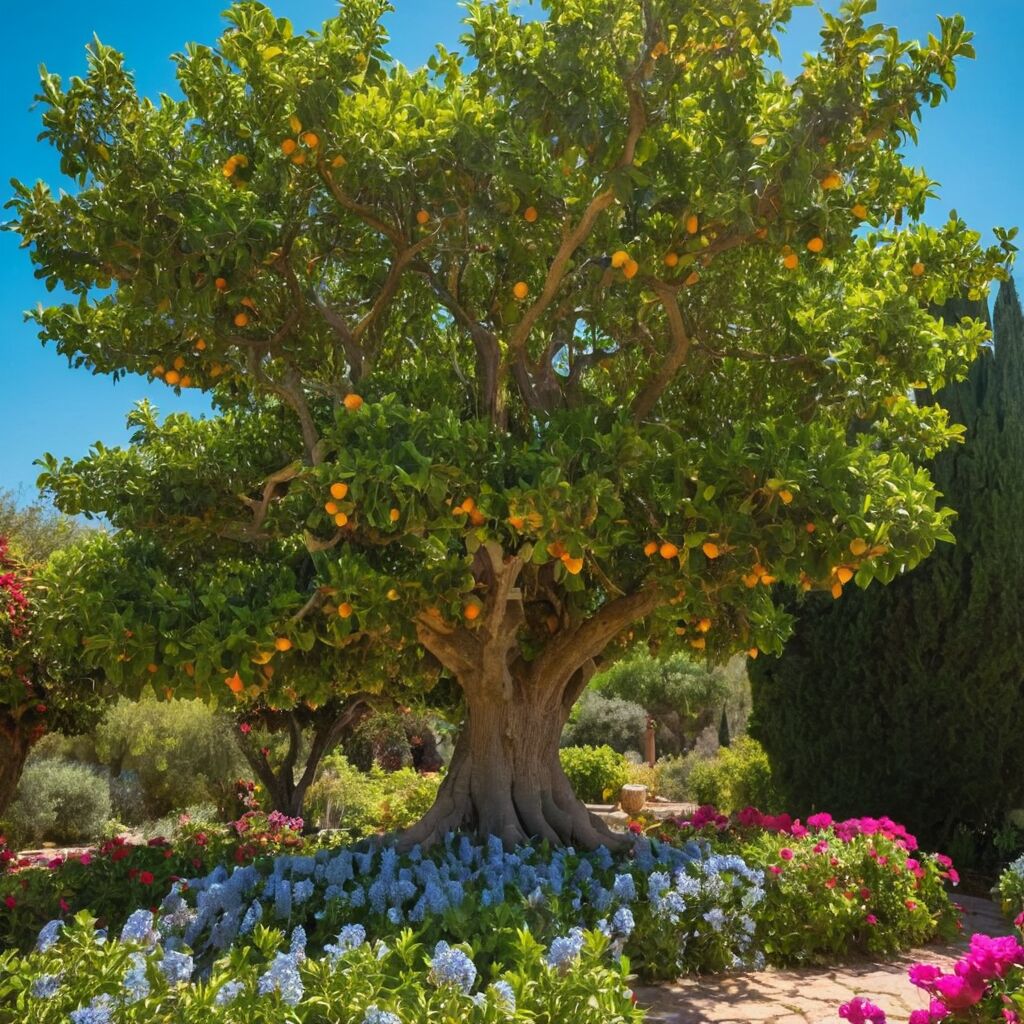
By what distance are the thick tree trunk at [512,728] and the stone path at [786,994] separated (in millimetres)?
1814

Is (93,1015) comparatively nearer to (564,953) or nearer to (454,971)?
(454,971)

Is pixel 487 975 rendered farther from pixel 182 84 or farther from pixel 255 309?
pixel 182 84

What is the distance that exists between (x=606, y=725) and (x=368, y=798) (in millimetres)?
14468

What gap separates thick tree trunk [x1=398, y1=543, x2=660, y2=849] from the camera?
7.55m

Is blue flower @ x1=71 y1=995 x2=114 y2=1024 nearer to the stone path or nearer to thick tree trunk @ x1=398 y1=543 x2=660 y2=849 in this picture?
the stone path

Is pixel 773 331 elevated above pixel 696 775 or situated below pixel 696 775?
above

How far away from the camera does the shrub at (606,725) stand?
30.1m

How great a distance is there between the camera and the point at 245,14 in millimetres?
5633

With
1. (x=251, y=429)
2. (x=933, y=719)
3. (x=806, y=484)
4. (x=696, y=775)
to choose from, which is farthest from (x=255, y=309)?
(x=696, y=775)

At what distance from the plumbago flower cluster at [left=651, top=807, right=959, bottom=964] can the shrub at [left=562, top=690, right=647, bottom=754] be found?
21749 mm

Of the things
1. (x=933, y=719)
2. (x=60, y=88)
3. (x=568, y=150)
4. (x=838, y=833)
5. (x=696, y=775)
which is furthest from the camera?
(x=696, y=775)

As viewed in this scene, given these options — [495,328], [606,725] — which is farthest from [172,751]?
[606,725]

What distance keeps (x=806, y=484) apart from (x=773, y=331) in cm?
234

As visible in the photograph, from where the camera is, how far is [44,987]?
12.0ft
